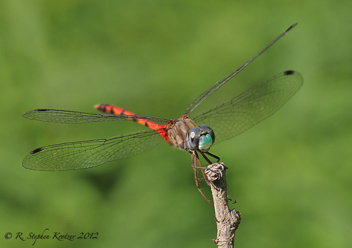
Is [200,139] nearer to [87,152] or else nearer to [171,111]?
[87,152]

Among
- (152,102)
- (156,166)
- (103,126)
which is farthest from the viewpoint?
(152,102)

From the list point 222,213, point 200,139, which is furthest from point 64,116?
point 222,213

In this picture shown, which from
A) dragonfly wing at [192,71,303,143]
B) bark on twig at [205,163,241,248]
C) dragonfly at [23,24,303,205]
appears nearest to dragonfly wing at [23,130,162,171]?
dragonfly at [23,24,303,205]

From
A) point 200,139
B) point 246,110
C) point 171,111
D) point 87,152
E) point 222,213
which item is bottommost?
point 222,213

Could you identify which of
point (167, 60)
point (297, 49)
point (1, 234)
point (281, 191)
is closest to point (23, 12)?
point (167, 60)

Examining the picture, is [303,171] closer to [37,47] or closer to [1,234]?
[1,234]

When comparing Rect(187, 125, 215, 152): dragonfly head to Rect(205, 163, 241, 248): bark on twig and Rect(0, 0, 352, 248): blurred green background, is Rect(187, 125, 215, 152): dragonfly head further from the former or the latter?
Rect(0, 0, 352, 248): blurred green background
